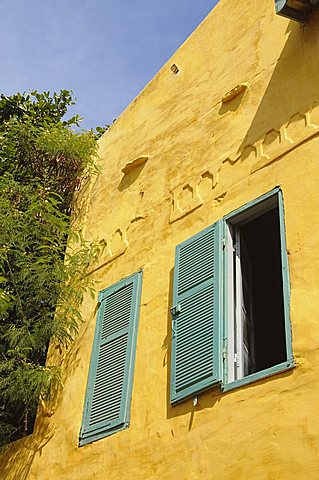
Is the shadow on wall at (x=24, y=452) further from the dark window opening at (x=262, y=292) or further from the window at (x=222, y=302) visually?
the dark window opening at (x=262, y=292)

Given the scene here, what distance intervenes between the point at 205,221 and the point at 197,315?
896mm

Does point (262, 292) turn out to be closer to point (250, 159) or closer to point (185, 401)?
point (250, 159)

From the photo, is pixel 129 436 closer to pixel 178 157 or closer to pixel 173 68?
pixel 178 157

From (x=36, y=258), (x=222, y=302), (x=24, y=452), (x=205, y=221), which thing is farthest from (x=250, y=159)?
(x=24, y=452)

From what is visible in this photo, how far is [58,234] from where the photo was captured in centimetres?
773

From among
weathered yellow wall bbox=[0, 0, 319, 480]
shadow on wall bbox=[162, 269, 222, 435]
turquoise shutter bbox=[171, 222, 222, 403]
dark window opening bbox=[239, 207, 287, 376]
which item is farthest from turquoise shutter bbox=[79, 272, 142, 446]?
dark window opening bbox=[239, 207, 287, 376]

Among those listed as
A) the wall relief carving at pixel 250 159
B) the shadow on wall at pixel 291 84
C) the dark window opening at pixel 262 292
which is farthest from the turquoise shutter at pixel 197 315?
the shadow on wall at pixel 291 84

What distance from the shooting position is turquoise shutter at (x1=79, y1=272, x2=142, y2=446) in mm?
5625

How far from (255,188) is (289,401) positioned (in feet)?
6.04

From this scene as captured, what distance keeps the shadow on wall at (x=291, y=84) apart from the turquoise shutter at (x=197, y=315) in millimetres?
918

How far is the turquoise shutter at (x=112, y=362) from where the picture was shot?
5.62 metres

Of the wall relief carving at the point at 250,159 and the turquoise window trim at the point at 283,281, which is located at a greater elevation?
the wall relief carving at the point at 250,159

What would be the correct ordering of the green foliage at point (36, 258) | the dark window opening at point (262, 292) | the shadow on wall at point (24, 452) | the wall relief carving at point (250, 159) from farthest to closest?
1. the green foliage at point (36, 258)
2. the shadow on wall at point (24, 452)
3. the wall relief carving at point (250, 159)
4. the dark window opening at point (262, 292)

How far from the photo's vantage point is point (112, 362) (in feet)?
19.7
